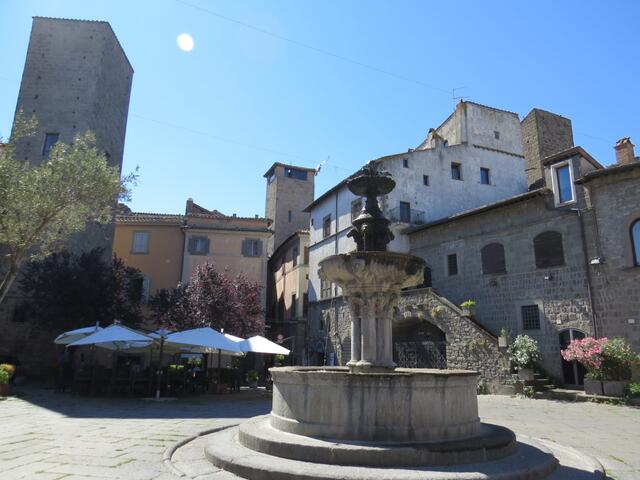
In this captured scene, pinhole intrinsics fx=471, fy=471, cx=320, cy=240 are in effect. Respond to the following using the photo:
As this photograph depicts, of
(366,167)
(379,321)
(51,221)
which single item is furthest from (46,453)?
(51,221)

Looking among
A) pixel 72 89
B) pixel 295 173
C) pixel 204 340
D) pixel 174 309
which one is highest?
pixel 295 173

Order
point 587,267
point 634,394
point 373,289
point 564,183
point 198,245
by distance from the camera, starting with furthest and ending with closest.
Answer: point 198,245, point 564,183, point 587,267, point 634,394, point 373,289

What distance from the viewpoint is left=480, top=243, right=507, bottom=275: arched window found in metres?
20.2

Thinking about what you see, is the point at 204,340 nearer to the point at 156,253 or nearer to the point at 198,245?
the point at 198,245

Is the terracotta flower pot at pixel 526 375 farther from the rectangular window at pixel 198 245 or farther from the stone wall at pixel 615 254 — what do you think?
the rectangular window at pixel 198 245

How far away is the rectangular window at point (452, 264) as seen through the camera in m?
22.4

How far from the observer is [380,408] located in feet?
18.3

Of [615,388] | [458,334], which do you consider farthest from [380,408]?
[458,334]

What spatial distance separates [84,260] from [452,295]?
17.6m

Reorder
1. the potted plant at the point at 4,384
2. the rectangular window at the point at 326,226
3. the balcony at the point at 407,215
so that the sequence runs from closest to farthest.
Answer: the potted plant at the point at 4,384 → the balcony at the point at 407,215 → the rectangular window at the point at 326,226

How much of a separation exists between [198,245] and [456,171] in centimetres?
1656

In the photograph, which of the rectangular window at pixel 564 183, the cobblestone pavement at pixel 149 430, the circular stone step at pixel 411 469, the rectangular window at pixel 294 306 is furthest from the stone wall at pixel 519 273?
the circular stone step at pixel 411 469

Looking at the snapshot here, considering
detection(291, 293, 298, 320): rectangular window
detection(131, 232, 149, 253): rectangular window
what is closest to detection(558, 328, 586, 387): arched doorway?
detection(291, 293, 298, 320): rectangular window

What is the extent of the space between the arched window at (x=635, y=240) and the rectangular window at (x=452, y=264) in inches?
303
